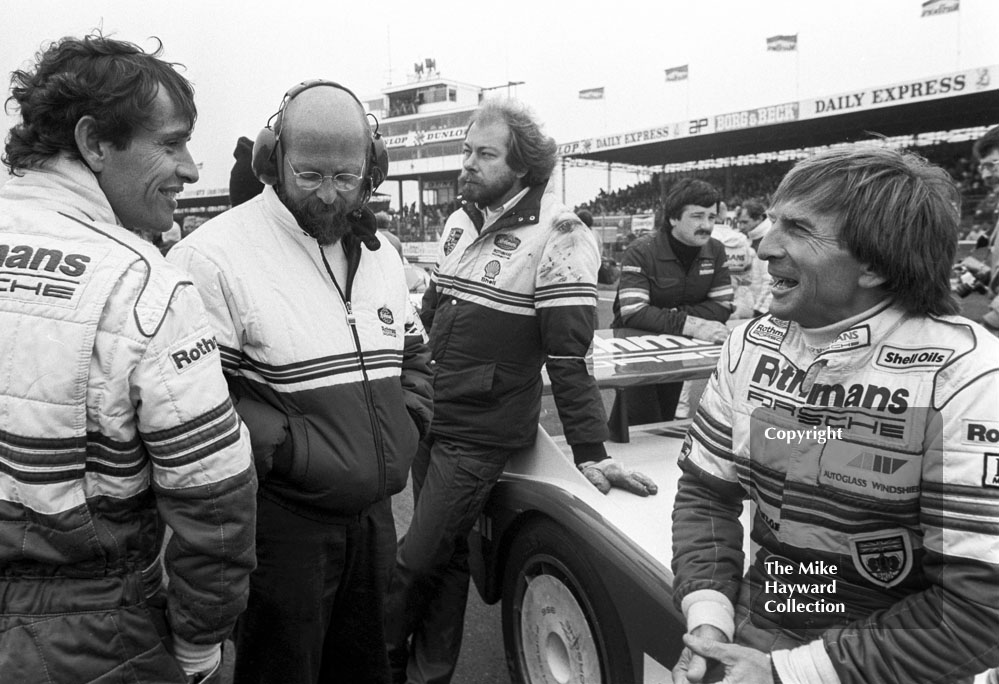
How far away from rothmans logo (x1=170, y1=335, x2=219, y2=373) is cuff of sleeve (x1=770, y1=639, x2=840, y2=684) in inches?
46.9

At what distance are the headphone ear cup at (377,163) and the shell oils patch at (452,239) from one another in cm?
78

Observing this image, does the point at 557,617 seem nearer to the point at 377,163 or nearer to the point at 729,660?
the point at 729,660

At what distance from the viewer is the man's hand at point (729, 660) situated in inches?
54.6

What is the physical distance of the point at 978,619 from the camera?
124 cm

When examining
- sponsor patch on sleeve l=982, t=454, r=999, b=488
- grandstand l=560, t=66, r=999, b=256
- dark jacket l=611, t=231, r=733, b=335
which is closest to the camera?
sponsor patch on sleeve l=982, t=454, r=999, b=488

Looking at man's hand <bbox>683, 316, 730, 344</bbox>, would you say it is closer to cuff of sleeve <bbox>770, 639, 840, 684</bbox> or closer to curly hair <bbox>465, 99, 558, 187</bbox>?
curly hair <bbox>465, 99, 558, 187</bbox>

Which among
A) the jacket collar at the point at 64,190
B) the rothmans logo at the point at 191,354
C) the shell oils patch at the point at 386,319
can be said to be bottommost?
the shell oils patch at the point at 386,319

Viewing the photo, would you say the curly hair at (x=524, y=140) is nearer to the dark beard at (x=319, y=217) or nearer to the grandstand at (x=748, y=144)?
the dark beard at (x=319, y=217)

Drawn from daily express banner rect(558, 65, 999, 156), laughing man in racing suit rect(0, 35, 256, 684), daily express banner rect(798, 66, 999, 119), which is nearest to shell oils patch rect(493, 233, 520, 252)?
laughing man in racing suit rect(0, 35, 256, 684)

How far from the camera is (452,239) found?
A: 3.12 meters

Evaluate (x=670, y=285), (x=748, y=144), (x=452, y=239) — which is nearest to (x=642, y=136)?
(x=748, y=144)

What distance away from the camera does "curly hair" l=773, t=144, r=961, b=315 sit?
142cm

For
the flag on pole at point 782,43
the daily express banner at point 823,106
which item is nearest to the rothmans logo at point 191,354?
the daily express banner at point 823,106

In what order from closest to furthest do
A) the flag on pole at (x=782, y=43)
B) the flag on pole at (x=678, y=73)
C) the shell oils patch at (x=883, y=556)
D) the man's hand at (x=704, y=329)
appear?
the shell oils patch at (x=883, y=556) → the man's hand at (x=704, y=329) → the flag on pole at (x=782, y=43) → the flag on pole at (x=678, y=73)
